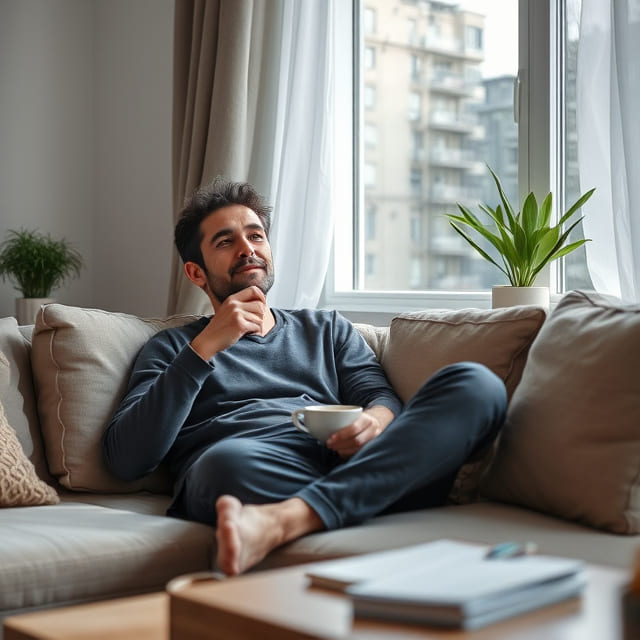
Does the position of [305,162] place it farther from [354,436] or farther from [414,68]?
[354,436]

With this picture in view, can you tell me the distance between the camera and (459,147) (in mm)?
3393

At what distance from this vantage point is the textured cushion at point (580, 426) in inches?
70.4

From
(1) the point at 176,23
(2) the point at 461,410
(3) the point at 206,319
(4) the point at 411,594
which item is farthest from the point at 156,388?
(1) the point at 176,23

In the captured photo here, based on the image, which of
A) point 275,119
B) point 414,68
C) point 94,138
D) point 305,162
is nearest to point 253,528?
point 305,162

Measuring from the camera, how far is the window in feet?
9.55

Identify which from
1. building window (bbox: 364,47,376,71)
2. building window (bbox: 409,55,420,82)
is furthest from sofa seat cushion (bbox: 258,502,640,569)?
building window (bbox: 364,47,376,71)

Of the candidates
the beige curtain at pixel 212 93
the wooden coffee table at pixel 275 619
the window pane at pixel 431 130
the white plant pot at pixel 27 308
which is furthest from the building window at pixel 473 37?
the wooden coffee table at pixel 275 619

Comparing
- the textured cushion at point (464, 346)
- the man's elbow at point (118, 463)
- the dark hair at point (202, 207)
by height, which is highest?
the dark hair at point (202, 207)

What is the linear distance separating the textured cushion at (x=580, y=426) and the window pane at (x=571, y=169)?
90 centimetres

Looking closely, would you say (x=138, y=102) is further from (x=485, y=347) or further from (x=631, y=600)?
(x=631, y=600)

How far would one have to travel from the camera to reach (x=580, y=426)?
1.84 m

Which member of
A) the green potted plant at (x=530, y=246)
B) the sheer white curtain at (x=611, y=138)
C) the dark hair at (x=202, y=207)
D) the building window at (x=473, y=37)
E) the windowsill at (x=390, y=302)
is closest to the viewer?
the sheer white curtain at (x=611, y=138)

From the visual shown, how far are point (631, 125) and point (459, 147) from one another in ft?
3.28

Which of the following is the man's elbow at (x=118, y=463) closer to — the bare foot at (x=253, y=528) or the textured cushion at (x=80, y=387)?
the textured cushion at (x=80, y=387)
